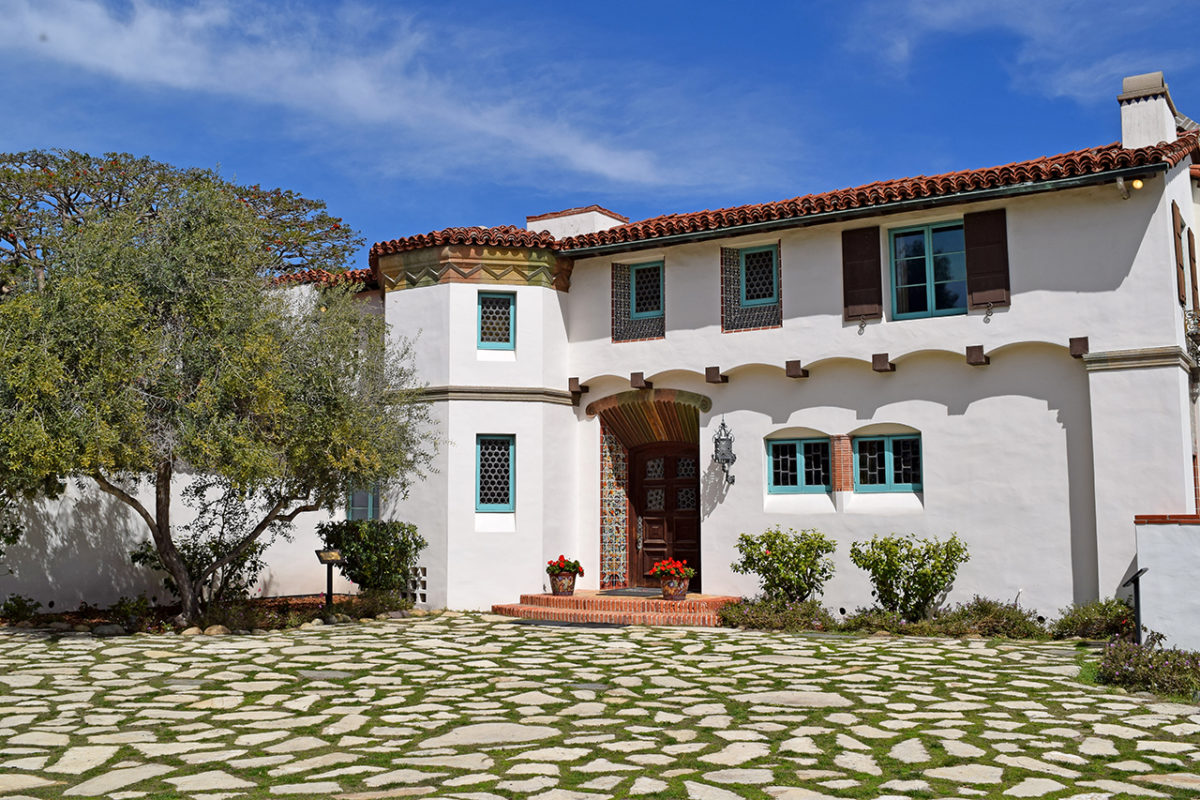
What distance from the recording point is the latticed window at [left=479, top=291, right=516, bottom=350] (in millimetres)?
18000

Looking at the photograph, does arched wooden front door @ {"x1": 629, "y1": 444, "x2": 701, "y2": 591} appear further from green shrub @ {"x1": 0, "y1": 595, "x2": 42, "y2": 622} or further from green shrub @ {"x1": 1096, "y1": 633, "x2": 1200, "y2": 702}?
green shrub @ {"x1": 0, "y1": 595, "x2": 42, "y2": 622}

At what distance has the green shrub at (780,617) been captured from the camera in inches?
591

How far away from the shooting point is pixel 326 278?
18016 millimetres

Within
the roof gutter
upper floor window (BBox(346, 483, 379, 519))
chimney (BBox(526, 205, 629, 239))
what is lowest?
upper floor window (BBox(346, 483, 379, 519))

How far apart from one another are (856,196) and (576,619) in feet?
24.5

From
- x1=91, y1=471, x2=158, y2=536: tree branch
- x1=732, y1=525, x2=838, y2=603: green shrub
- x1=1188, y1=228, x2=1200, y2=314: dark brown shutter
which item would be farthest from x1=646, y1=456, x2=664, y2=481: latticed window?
x1=1188, y1=228, x2=1200, y2=314: dark brown shutter

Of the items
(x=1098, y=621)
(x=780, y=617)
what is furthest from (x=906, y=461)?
(x=1098, y=621)

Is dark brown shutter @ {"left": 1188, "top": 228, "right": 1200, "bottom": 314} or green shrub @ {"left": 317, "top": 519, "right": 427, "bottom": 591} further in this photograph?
green shrub @ {"left": 317, "top": 519, "right": 427, "bottom": 591}

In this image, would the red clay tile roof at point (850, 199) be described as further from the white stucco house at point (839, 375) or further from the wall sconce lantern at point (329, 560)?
the wall sconce lantern at point (329, 560)

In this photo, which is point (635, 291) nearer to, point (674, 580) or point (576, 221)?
point (576, 221)

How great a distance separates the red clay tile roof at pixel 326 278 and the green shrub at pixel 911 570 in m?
8.78

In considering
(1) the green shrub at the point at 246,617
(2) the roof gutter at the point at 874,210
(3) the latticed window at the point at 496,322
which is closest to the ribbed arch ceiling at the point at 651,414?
(3) the latticed window at the point at 496,322

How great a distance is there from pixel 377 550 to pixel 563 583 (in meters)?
3.04

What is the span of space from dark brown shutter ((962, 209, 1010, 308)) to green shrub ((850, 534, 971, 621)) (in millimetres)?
3400
